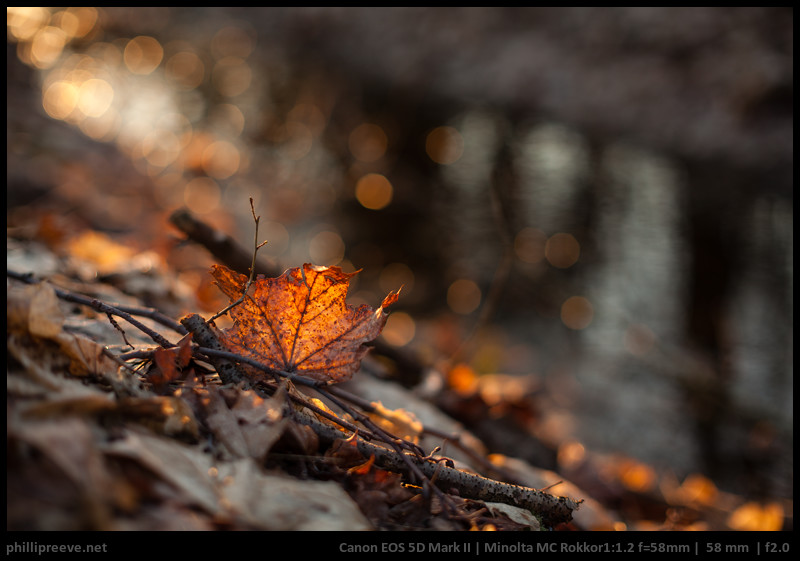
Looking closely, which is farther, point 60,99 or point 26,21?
point 26,21

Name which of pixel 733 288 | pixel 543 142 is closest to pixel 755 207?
pixel 733 288

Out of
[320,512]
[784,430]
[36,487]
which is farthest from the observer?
[784,430]

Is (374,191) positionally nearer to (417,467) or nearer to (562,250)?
(562,250)

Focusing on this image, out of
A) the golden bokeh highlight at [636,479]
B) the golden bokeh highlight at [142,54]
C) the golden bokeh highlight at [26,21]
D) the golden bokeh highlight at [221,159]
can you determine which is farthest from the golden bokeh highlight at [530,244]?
the golden bokeh highlight at [26,21]

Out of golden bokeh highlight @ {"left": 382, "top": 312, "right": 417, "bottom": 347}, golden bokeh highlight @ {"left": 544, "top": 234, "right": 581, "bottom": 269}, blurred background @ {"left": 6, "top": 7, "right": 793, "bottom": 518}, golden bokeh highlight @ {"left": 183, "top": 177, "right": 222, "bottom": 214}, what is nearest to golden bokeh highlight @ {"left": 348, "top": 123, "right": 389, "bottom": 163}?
blurred background @ {"left": 6, "top": 7, "right": 793, "bottom": 518}

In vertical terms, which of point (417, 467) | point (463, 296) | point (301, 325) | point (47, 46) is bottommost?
point (463, 296)

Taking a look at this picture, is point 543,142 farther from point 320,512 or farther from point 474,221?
point 320,512

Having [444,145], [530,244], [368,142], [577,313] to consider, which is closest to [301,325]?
[577,313]
